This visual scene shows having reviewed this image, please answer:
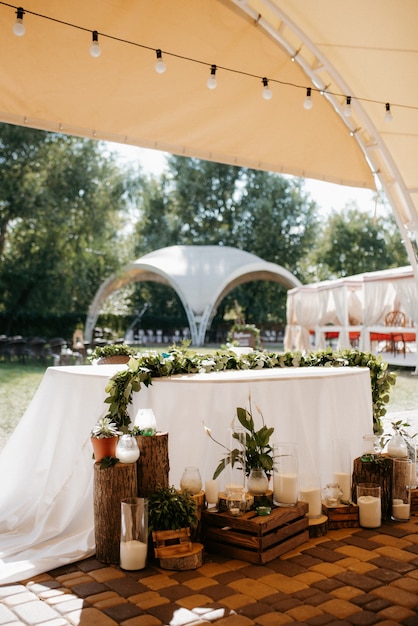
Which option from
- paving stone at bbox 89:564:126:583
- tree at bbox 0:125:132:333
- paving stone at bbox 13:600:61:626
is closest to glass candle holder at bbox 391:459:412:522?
paving stone at bbox 89:564:126:583

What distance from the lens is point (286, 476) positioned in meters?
3.56

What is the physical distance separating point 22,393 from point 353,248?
31.5 metres

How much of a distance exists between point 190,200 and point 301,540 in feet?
117

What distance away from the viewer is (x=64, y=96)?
5.91 m

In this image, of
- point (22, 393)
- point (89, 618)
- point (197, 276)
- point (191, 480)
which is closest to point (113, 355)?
point (191, 480)

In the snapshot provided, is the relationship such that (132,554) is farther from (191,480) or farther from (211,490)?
(211,490)

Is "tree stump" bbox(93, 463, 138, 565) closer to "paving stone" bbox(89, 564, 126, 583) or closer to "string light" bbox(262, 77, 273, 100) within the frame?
"paving stone" bbox(89, 564, 126, 583)

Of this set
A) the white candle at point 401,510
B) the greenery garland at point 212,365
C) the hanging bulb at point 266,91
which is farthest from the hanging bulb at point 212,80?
the white candle at point 401,510

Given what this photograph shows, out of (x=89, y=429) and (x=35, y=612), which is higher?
(x=89, y=429)

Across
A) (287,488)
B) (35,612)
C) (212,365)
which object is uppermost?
(212,365)

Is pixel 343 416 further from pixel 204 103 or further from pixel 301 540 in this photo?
pixel 204 103

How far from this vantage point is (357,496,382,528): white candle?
3791mm

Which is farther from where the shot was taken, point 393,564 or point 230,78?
point 230,78

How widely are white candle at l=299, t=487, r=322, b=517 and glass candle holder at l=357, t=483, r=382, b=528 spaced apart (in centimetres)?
27
